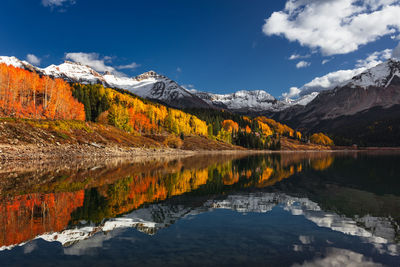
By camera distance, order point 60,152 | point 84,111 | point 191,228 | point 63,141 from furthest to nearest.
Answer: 1. point 84,111
2. point 63,141
3. point 60,152
4. point 191,228

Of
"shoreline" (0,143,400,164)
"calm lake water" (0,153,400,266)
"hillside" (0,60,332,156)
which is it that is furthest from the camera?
"hillside" (0,60,332,156)

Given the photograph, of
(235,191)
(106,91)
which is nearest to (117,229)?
(235,191)

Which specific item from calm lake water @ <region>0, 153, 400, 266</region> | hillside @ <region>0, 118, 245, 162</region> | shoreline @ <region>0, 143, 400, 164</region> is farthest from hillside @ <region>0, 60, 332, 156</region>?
calm lake water @ <region>0, 153, 400, 266</region>

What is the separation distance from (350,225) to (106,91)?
141923 mm

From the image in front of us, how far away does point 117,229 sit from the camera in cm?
1323

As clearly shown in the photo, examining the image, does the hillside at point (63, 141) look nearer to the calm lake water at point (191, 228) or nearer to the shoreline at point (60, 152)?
the shoreline at point (60, 152)

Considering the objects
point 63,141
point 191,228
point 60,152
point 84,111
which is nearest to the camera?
point 191,228

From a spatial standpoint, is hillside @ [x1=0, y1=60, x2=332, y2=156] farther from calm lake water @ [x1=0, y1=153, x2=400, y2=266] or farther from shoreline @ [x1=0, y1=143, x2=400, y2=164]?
calm lake water @ [x1=0, y1=153, x2=400, y2=266]

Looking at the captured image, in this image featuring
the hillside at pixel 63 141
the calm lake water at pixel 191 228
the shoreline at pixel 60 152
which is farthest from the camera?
the hillside at pixel 63 141

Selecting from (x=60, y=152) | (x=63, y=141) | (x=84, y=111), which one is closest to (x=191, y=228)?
(x=60, y=152)

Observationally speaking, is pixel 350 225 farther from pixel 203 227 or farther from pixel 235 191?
pixel 235 191

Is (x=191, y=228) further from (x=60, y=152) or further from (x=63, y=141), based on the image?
(x=63, y=141)

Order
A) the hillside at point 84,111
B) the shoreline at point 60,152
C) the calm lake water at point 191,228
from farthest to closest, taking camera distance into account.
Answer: the hillside at point 84,111, the shoreline at point 60,152, the calm lake water at point 191,228

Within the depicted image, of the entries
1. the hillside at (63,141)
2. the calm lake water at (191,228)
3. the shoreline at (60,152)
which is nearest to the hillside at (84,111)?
the hillside at (63,141)
